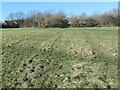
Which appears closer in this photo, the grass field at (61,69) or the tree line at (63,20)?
the grass field at (61,69)

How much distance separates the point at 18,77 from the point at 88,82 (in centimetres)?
273

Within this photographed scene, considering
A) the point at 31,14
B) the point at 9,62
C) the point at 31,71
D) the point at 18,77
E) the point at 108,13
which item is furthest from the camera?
the point at 31,14

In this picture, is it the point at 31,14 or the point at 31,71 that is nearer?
the point at 31,71

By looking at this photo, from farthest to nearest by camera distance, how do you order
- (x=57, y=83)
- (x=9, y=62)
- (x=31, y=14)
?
1. (x=31, y=14)
2. (x=9, y=62)
3. (x=57, y=83)

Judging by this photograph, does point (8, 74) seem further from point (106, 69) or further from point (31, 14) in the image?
point (31, 14)

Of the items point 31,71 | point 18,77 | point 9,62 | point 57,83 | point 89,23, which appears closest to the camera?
point 57,83

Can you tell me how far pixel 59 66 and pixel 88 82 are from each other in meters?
2.41

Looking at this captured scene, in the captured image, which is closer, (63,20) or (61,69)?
(61,69)

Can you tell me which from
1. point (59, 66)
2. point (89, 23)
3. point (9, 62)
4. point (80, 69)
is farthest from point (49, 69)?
point (89, 23)

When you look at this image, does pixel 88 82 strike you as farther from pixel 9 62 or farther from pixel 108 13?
pixel 108 13

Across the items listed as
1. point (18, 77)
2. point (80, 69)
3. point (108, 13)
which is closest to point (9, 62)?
point (18, 77)

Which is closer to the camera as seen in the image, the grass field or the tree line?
the grass field

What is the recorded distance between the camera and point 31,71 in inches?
423

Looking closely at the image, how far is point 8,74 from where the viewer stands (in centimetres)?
1036
